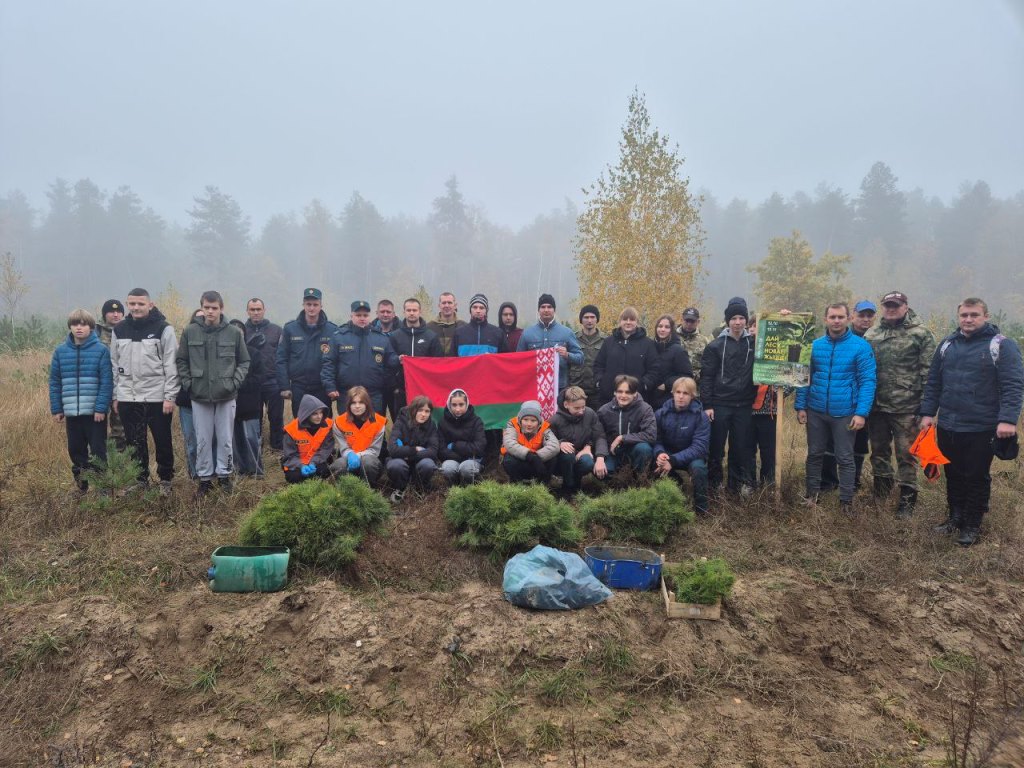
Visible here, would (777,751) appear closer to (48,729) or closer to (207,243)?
(48,729)

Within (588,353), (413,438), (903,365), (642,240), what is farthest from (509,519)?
(642,240)

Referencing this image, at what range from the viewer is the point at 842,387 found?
6465 millimetres

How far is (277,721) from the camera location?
3594mm

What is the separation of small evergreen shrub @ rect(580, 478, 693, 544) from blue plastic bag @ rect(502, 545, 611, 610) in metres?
1.06

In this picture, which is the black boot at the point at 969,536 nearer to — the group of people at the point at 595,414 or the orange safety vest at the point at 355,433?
the group of people at the point at 595,414

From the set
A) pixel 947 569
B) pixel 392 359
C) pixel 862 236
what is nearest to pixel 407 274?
pixel 862 236

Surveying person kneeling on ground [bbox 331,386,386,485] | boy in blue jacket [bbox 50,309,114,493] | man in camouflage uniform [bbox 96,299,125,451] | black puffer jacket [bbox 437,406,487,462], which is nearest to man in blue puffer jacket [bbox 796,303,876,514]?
black puffer jacket [bbox 437,406,487,462]

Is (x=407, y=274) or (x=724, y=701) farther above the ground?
(x=407, y=274)

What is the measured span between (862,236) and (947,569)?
68.2 meters

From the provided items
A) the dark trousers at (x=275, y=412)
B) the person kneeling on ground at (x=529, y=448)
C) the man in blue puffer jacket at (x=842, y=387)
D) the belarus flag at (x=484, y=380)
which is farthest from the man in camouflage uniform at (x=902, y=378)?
the dark trousers at (x=275, y=412)

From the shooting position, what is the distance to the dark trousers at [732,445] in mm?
6992

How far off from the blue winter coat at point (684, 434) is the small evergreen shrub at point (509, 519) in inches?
69.9

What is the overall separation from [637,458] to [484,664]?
3.50m

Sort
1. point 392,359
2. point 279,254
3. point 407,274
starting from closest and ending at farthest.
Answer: point 392,359 → point 407,274 → point 279,254
